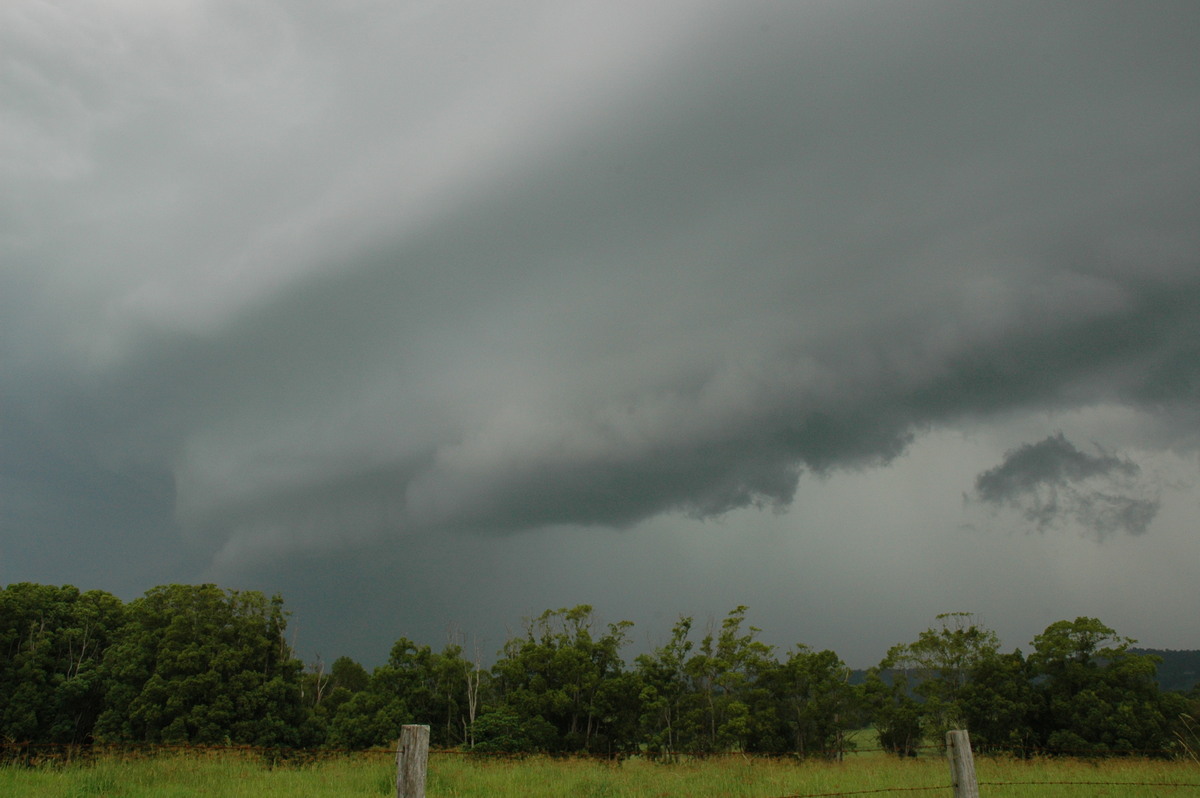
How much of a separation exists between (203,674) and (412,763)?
35.1m

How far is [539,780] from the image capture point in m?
18.7

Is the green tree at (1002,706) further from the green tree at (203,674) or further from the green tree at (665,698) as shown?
the green tree at (203,674)

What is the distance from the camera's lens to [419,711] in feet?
139

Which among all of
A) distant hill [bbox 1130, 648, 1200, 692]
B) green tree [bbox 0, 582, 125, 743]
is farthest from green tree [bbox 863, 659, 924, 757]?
distant hill [bbox 1130, 648, 1200, 692]

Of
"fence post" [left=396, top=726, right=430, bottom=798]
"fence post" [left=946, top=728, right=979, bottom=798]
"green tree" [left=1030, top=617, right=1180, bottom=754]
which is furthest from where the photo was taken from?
"green tree" [left=1030, top=617, right=1180, bottom=754]

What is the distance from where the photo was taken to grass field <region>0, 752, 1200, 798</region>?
14805 millimetres

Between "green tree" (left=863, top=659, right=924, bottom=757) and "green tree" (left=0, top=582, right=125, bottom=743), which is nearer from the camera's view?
"green tree" (left=0, top=582, right=125, bottom=743)

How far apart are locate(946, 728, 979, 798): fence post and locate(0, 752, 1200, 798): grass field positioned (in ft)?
23.5

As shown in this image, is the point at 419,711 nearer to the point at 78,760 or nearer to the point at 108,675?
the point at 108,675

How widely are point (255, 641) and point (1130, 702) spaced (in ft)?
135

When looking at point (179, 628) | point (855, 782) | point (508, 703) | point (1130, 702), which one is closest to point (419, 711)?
point (508, 703)

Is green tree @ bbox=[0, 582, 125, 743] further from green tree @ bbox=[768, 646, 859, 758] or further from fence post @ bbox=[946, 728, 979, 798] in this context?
fence post @ bbox=[946, 728, 979, 798]

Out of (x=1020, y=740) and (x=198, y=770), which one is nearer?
(x=198, y=770)

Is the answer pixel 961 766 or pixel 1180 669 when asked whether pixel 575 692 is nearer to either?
pixel 961 766
